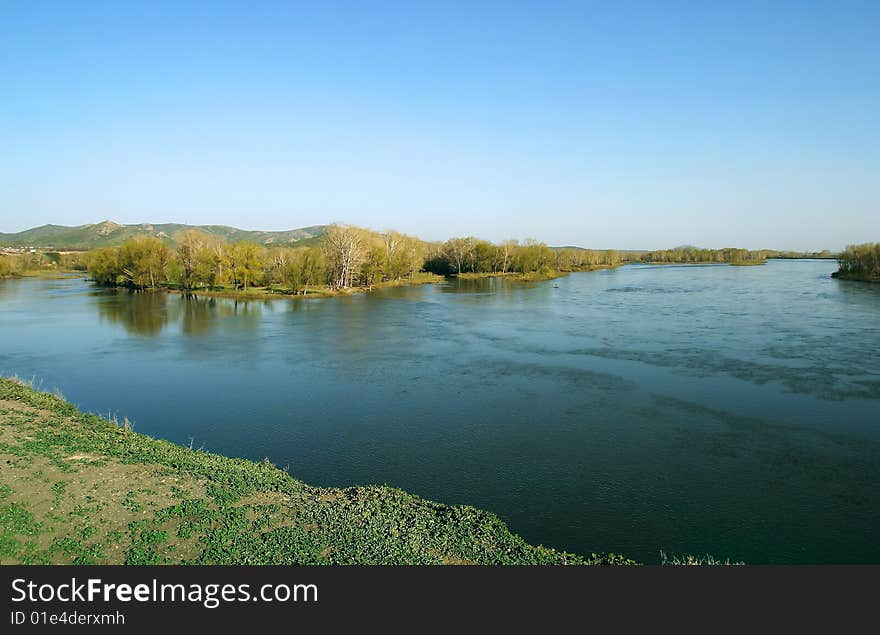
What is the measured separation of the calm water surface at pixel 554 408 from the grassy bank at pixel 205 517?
4.04 ft

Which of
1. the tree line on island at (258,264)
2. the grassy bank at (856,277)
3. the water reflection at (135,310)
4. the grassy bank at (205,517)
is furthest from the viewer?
the grassy bank at (856,277)

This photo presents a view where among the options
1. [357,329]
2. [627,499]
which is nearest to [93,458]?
[627,499]

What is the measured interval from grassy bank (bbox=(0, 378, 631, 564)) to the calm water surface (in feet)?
4.04

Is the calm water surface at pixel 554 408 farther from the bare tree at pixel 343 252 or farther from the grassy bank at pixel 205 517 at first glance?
the bare tree at pixel 343 252

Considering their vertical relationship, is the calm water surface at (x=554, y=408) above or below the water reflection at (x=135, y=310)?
below

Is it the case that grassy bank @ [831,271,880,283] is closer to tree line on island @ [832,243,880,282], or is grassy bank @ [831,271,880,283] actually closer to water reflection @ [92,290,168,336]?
tree line on island @ [832,243,880,282]

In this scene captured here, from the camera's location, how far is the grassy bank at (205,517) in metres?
8.02

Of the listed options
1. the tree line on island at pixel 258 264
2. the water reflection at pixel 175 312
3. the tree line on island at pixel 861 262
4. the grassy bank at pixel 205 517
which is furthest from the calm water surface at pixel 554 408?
the tree line on island at pixel 861 262

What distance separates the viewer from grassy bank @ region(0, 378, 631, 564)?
8.02 m

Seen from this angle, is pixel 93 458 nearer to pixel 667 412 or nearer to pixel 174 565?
pixel 174 565

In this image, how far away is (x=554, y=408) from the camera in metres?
17.7

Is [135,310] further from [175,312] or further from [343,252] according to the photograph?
[343,252]

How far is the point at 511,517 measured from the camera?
34.5 ft

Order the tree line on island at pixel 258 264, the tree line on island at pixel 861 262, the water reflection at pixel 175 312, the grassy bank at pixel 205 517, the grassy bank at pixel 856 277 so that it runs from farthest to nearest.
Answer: the tree line on island at pixel 861 262 < the grassy bank at pixel 856 277 < the tree line on island at pixel 258 264 < the water reflection at pixel 175 312 < the grassy bank at pixel 205 517
